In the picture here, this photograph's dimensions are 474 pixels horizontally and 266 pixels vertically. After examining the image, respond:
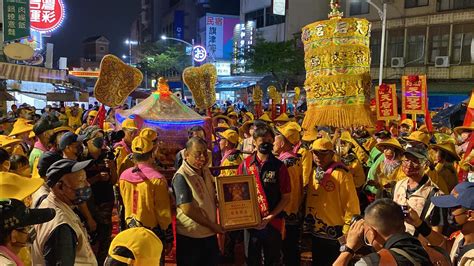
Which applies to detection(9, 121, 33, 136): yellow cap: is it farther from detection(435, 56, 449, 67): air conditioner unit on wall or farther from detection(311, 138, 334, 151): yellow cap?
detection(435, 56, 449, 67): air conditioner unit on wall

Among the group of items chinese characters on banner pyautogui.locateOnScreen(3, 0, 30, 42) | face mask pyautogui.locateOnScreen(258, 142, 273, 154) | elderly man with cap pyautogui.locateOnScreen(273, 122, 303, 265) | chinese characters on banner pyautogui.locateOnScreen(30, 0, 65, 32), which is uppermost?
chinese characters on banner pyautogui.locateOnScreen(30, 0, 65, 32)

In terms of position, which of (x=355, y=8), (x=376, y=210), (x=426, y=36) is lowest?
(x=376, y=210)

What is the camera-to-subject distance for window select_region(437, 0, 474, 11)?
23.7 m

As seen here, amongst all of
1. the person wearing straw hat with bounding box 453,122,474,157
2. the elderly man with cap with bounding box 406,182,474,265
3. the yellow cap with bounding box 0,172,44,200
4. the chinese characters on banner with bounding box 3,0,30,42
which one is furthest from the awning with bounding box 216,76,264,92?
the yellow cap with bounding box 0,172,44,200

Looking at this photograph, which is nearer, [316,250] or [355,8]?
[316,250]

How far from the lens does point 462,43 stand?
2386 centimetres

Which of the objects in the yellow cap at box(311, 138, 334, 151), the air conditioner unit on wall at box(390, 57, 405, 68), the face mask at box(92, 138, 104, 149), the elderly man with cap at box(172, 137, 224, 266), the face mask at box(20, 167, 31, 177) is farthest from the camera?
the air conditioner unit on wall at box(390, 57, 405, 68)

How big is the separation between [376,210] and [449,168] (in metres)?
3.43

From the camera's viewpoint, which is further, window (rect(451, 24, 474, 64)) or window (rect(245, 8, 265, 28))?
window (rect(245, 8, 265, 28))

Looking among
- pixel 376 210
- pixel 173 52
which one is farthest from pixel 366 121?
pixel 173 52

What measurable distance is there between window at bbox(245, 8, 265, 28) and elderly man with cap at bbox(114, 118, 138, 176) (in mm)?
34301

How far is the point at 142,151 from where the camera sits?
175 inches

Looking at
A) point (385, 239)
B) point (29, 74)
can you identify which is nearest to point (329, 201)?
point (385, 239)

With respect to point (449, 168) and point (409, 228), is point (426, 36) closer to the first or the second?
point (449, 168)
